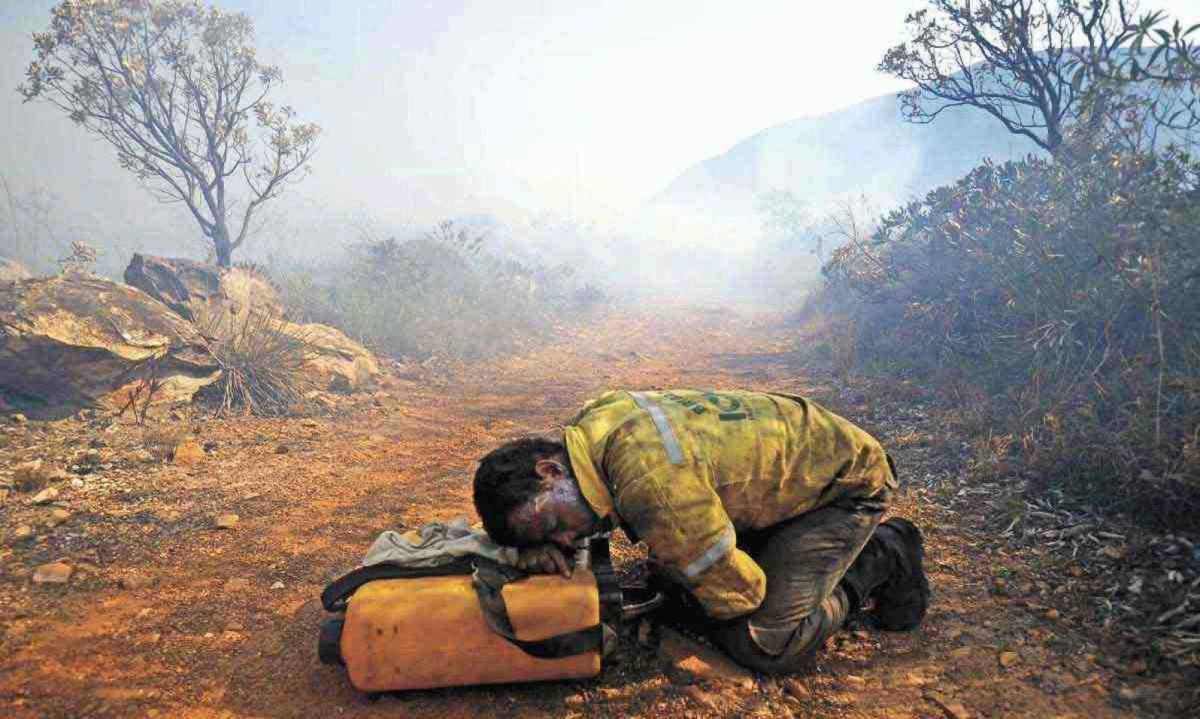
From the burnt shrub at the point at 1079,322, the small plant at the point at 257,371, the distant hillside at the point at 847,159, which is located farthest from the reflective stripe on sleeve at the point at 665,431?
the distant hillside at the point at 847,159

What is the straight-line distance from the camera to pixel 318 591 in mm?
2816

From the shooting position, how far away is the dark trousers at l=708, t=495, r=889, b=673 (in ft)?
7.11

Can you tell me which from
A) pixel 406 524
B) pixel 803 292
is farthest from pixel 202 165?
pixel 803 292

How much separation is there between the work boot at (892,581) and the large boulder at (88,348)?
18.1ft

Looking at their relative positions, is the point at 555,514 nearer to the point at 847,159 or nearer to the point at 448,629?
the point at 448,629

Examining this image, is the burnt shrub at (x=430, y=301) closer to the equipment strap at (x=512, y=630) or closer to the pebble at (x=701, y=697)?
the equipment strap at (x=512, y=630)

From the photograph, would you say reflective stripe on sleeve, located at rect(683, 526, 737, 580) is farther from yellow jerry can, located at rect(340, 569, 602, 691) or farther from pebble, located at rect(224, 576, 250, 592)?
pebble, located at rect(224, 576, 250, 592)

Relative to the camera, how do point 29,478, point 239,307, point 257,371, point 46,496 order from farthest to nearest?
point 239,307, point 257,371, point 29,478, point 46,496

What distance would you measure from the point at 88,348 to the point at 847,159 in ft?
120

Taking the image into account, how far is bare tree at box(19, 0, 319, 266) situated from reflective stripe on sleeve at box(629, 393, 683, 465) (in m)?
9.52

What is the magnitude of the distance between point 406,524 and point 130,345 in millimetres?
3665

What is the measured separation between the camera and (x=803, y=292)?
1567 centimetres

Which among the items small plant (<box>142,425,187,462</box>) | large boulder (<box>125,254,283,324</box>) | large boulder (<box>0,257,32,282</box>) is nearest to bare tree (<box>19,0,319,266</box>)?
large boulder (<box>125,254,283,324</box>)

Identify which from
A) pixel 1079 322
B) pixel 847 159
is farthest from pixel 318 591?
pixel 847 159
